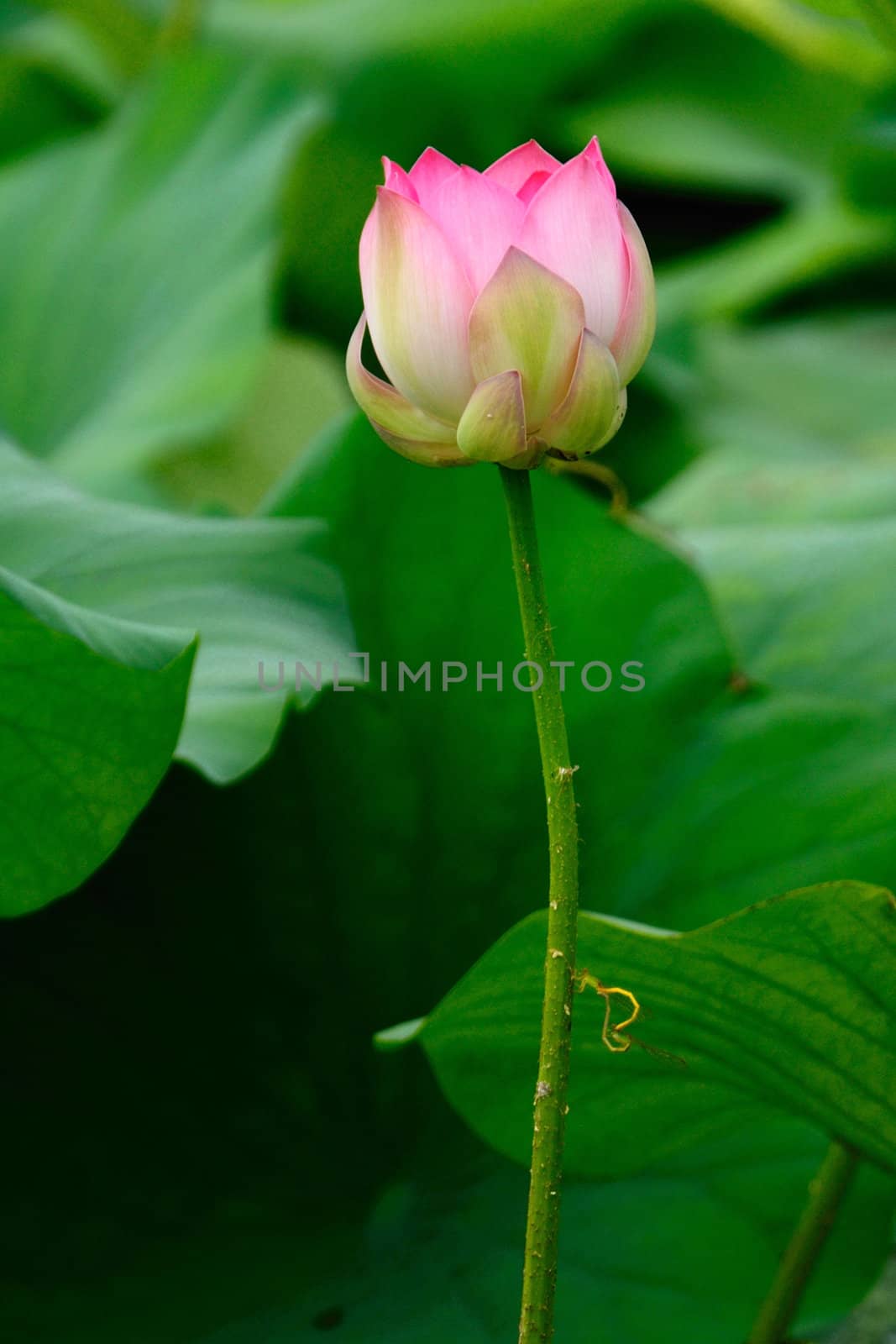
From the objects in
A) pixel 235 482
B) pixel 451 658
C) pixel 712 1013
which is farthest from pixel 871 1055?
pixel 235 482

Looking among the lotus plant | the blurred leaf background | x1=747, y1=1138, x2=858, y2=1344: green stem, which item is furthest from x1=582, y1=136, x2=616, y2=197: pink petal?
x1=747, y1=1138, x2=858, y2=1344: green stem

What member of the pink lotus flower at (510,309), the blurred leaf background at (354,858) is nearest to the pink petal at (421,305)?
the pink lotus flower at (510,309)

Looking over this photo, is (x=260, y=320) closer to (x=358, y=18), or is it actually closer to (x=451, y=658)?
(x=451, y=658)

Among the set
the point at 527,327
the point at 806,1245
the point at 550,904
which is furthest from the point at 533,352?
the point at 806,1245

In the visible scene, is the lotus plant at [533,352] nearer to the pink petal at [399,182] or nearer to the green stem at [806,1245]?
the pink petal at [399,182]

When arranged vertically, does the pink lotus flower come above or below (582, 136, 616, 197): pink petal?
below

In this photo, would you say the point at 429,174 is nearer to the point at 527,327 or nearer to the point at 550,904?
the point at 527,327

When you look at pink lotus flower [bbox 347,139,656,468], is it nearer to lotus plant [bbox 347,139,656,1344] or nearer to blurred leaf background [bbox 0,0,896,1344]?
lotus plant [bbox 347,139,656,1344]
